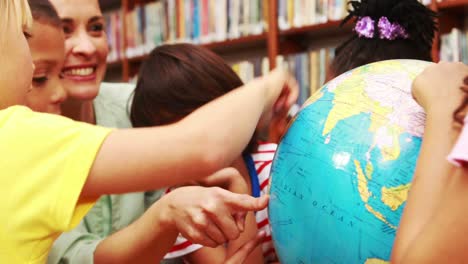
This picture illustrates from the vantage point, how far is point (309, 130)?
3.64ft

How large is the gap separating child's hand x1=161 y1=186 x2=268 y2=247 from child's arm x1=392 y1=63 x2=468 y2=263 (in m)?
0.32

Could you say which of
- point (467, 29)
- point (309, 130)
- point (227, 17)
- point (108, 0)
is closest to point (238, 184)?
point (309, 130)

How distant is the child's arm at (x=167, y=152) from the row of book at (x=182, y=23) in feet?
8.01

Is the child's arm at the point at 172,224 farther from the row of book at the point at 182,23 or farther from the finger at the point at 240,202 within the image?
the row of book at the point at 182,23

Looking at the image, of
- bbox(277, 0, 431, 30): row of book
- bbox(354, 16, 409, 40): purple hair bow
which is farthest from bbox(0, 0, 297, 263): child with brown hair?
bbox(277, 0, 431, 30): row of book

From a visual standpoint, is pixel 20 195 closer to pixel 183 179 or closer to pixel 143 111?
pixel 183 179

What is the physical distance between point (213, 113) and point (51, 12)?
2.79 ft

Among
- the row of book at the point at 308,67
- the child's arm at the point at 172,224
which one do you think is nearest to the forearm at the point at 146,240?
the child's arm at the point at 172,224

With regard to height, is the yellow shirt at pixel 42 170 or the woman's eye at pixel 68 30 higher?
the yellow shirt at pixel 42 170

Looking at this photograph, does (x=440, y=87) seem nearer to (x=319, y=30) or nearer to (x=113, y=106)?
(x=113, y=106)

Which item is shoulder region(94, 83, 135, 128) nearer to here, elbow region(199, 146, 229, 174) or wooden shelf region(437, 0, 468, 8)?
elbow region(199, 146, 229, 174)

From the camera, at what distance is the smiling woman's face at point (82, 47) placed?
2109mm

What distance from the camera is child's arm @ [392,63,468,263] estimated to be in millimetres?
→ 868

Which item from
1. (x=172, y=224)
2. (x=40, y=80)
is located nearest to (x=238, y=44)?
(x=40, y=80)
